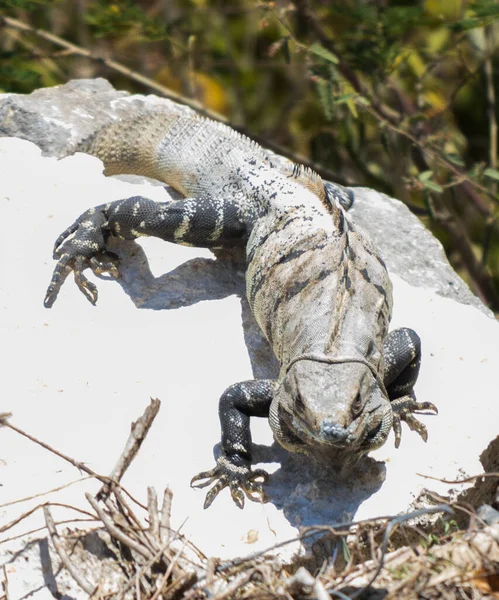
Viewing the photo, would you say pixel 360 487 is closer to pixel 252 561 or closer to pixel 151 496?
pixel 252 561

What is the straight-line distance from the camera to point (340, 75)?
324 inches

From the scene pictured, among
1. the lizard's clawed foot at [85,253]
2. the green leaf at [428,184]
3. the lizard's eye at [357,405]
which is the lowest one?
the lizard's eye at [357,405]

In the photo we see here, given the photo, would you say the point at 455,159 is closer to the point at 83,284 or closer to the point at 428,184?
the point at 428,184

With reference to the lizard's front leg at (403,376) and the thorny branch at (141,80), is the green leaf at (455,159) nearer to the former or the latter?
Result: the thorny branch at (141,80)

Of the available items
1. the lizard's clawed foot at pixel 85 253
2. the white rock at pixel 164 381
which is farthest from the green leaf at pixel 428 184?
the lizard's clawed foot at pixel 85 253

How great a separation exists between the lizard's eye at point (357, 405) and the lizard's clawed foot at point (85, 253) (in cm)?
205

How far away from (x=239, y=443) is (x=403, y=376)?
1210 mm

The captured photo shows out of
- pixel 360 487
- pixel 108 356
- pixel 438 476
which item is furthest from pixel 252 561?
pixel 108 356

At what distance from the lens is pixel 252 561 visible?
4461 mm

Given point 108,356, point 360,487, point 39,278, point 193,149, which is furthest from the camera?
point 193,149

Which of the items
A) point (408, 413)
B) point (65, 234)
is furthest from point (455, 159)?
point (65, 234)

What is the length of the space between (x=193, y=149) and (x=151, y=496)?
3.28 m

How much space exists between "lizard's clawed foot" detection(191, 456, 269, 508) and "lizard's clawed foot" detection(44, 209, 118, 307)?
1.50 m

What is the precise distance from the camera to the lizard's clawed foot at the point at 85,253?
19.9 feet
